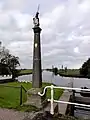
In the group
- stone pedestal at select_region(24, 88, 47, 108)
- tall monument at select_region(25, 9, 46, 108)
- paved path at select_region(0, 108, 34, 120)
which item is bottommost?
paved path at select_region(0, 108, 34, 120)

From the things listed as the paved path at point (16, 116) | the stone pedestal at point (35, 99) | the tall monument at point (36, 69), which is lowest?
the paved path at point (16, 116)

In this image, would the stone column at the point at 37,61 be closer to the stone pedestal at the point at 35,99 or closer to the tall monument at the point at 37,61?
the tall monument at the point at 37,61

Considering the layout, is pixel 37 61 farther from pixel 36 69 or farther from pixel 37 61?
pixel 36 69

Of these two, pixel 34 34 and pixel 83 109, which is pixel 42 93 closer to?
pixel 34 34

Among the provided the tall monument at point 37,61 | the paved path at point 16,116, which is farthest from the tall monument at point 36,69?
the paved path at point 16,116

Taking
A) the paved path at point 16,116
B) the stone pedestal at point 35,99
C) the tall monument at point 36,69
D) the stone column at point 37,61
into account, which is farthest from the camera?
the stone column at point 37,61

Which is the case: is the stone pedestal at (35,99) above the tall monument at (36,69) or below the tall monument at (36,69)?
below

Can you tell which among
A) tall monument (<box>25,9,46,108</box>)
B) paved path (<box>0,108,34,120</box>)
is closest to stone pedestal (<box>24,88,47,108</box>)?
tall monument (<box>25,9,46,108</box>)

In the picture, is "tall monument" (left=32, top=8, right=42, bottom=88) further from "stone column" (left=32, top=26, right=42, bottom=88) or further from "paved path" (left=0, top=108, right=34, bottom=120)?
"paved path" (left=0, top=108, right=34, bottom=120)

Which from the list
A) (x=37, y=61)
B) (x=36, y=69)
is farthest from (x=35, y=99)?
(x=37, y=61)

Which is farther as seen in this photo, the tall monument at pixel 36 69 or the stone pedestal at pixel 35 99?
the tall monument at pixel 36 69

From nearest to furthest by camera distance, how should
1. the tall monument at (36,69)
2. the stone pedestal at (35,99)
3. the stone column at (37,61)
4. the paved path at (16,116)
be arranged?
1. the paved path at (16,116)
2. the stone pedestal at (35,99)
3. the tall monument at (36,69)
4. the stone column at (37,61)

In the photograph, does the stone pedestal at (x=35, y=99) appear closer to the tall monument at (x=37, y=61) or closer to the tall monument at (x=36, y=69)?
the tall monument at (x=36, y=69)

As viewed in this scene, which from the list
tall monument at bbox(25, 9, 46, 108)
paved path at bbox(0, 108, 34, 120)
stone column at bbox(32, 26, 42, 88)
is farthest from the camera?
stone column at bbox(32, 26, 42, 88)
